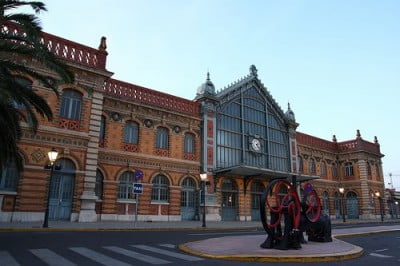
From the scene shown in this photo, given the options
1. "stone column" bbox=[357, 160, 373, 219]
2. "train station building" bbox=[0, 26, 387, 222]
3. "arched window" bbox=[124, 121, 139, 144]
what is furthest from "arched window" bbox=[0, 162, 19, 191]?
"stone column" bbox=[357, 160, 373, 219]

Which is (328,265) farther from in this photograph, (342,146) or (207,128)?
(342,146)

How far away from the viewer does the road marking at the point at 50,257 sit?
7547 millimetres

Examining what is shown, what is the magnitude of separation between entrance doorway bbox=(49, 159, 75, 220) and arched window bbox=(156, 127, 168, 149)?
320 inches

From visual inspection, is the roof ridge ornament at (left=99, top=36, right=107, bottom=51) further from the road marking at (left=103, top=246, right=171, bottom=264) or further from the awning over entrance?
the road marking at (left=103, top=246, right=171, bottom=264)

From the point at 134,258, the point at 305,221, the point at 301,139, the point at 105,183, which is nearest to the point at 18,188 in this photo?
the point at 105,183

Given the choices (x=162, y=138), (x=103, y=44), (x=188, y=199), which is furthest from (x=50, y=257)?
(x=188, y=199)

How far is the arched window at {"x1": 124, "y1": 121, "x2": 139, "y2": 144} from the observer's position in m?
25.7

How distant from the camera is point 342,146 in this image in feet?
152

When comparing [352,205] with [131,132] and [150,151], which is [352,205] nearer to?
[150,151]

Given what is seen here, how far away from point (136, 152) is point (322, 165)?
27890 mm

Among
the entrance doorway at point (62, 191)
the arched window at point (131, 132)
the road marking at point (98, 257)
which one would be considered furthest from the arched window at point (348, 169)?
the road marking at point (98, 257)

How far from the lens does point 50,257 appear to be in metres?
8.24

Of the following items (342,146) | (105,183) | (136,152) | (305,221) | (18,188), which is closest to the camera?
(305,221)

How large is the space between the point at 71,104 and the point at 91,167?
4.39m
